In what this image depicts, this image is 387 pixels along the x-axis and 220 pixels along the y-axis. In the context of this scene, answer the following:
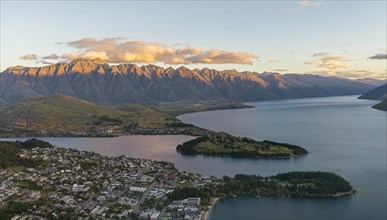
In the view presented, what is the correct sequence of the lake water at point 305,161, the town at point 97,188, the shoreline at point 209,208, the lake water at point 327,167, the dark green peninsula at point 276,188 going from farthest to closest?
the dark green peninsula at point 276,188 → the lake water at point 305,161 → the lake water at point 327,167 → the town at point 97,188 → the shoreline at point 209,208

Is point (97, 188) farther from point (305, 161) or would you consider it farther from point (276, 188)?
point (305, 161)

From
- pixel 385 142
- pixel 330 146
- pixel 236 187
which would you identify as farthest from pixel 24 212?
pixel 385 142

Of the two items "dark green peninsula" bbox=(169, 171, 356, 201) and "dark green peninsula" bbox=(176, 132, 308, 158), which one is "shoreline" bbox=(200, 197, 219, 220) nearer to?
"dark green peninsula" bbox=(169, 171, 356, 201)

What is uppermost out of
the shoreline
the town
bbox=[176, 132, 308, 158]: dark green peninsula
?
bbox=[176, 132, 308, 158]: dark green peninsula

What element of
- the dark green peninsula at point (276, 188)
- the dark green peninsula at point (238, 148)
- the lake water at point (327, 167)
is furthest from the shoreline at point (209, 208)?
the dark green peninsula at point (238, 148)

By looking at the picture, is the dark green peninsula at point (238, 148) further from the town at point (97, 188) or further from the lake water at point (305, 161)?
the town at point (97, 188)

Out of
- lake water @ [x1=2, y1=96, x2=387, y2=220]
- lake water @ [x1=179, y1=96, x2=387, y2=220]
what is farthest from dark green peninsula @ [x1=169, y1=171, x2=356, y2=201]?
lake water @ [x1=2, y1=96, x2=387, y2=220]
